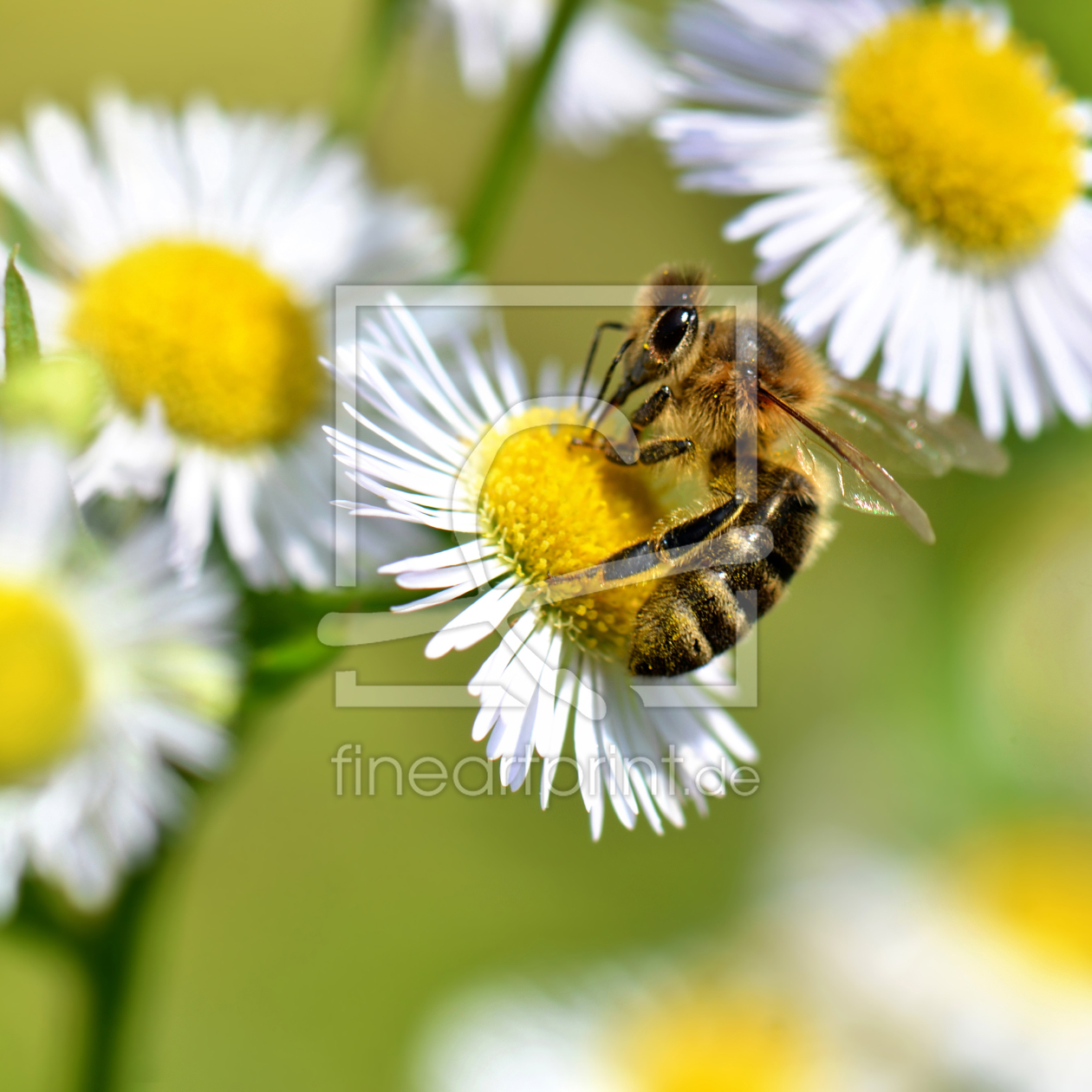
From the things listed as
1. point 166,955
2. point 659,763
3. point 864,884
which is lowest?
point 166,955

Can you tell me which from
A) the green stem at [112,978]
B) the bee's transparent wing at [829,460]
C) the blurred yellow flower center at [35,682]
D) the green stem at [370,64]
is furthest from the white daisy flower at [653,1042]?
the green stem at [370,64]

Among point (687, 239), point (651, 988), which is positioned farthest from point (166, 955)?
point (687, 239)

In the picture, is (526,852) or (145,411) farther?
(526,852)

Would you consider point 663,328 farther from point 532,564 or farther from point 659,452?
point 532,564

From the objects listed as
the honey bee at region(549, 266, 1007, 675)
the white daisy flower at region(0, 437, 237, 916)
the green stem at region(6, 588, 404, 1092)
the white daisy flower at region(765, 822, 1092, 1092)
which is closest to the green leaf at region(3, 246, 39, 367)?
the white daisy flower at region(0, 437, 237, 916)

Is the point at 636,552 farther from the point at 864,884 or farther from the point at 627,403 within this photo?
the point at 864,884

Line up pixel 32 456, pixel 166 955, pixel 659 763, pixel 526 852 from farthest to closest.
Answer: pixel 526 852 < pixel 166 955 < pixel 659 763 < pixel 32 456

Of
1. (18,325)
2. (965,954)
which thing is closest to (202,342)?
(18,325)
